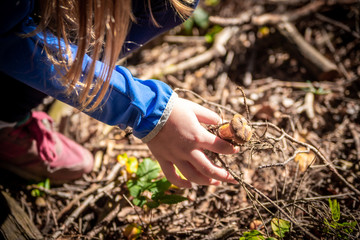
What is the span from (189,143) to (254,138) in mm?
414

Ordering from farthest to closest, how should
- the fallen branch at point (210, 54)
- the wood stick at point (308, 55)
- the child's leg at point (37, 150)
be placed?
the fallen branch at point (210, 54)
the wood stick at point (308, 55)
the child's leg at point (37, 150)

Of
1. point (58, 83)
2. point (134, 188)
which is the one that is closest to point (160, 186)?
point (134, 188)

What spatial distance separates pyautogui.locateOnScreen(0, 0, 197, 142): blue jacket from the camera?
805 mm

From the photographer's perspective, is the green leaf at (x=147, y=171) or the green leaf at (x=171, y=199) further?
the green leaf at (x=147, y=171)

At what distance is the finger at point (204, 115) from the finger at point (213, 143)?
9cm

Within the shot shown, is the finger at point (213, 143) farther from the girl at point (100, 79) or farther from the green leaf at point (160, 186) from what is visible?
the green leaf at point (160, 186)

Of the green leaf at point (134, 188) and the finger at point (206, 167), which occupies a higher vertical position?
the finger at point (206, 167)

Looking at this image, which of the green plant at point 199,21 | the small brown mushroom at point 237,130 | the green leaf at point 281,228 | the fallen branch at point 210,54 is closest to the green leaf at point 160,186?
the small brown mushroom at point 237,130

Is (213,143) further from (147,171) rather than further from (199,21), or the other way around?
(199,21)

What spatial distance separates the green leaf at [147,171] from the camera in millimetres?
1369

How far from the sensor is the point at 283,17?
2488 millimetres

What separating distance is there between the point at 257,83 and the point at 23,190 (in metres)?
2.47

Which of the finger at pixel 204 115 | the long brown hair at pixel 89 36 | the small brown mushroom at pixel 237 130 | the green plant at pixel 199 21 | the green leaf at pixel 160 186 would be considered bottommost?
the green leaf at pixel 160 186

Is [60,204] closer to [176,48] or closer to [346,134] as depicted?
[176,48]
